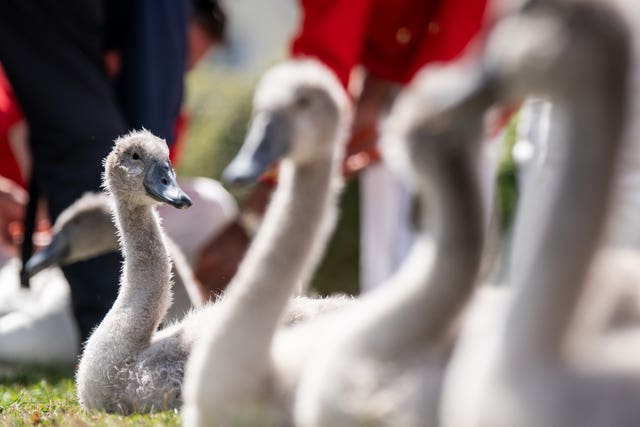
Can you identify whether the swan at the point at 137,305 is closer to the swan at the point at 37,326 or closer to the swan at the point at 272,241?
the swan at the point at 272,241

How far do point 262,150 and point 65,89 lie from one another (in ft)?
8.44

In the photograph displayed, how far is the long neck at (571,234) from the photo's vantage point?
280 centimetres

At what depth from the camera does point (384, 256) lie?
813 cm

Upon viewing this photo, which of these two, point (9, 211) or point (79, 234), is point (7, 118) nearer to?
point (9, 211)

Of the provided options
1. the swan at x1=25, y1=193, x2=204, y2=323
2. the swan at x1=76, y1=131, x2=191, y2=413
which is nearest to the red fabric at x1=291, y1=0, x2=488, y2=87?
the swan at x1=25, y1=193, x2=204, y2=323

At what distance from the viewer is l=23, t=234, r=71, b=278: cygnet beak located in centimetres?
643

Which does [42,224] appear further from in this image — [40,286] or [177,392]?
[177,392]

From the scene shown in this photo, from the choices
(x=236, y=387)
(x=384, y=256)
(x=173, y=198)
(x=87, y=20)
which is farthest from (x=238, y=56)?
(x=236, y=387)

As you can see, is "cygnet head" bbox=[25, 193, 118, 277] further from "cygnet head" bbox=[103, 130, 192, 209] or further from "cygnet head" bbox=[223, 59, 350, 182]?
"cygnet head" bbox=[223, 59, 350, 182]

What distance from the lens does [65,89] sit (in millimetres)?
6367

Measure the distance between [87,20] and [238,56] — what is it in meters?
11.0

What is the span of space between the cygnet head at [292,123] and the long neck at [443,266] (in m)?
1.00

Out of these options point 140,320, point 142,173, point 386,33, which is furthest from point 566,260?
point 386,33

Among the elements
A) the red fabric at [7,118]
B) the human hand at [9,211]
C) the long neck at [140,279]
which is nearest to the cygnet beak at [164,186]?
the long neck at [140,279]
